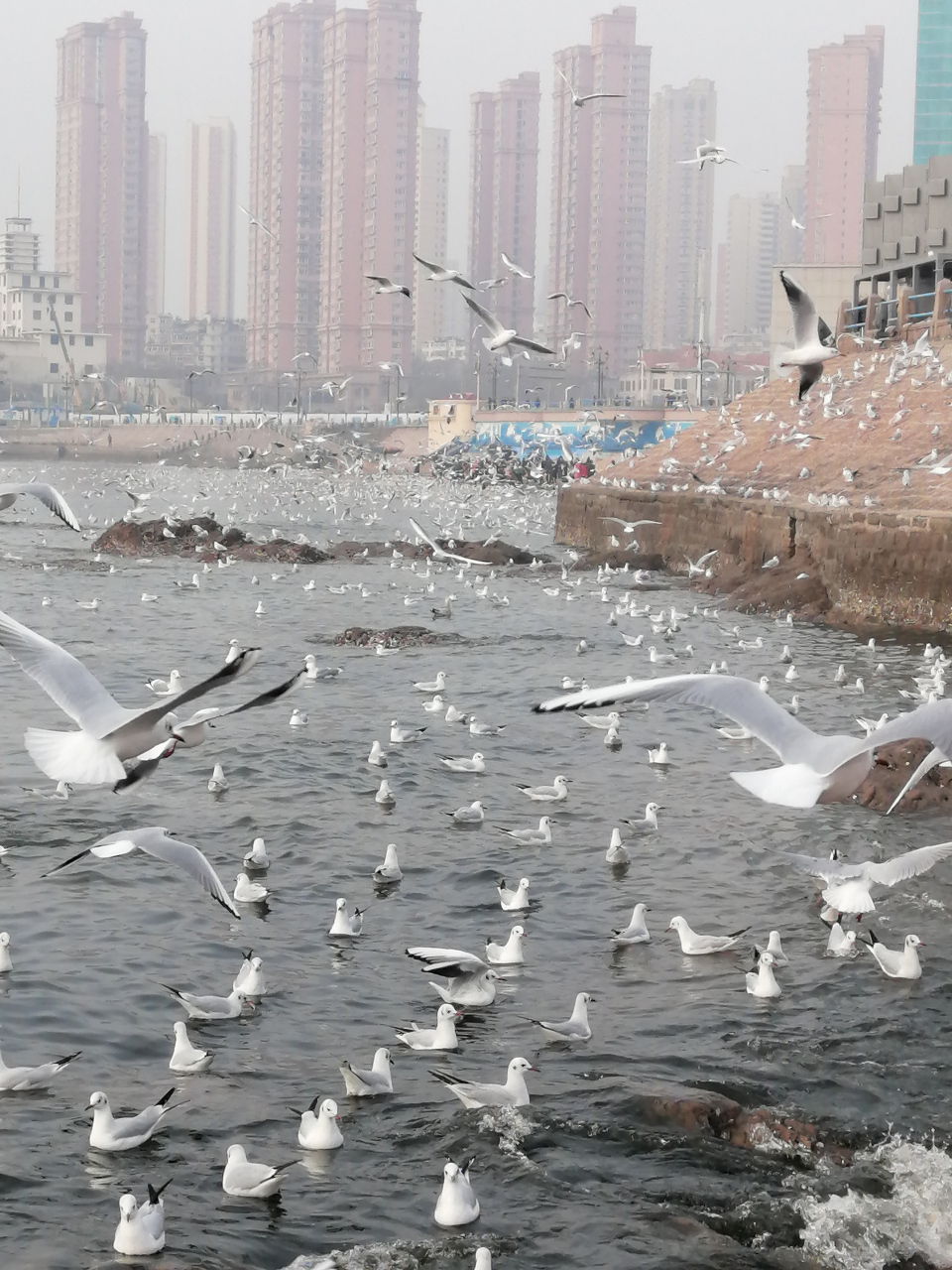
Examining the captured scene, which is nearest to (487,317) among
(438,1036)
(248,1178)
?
(438,1036)

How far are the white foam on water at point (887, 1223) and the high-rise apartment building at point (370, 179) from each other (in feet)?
415

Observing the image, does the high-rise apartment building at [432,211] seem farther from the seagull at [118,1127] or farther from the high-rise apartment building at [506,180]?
the seagull at [118,1127]

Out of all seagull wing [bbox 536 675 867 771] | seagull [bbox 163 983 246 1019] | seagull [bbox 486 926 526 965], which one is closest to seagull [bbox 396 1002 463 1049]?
seagull [bbox 163 983 246 1019]

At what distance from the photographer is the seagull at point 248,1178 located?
6.51m

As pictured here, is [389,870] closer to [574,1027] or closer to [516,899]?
[516,899]

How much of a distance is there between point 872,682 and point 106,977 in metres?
11.0

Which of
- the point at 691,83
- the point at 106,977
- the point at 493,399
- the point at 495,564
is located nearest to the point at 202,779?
the point at 106,977

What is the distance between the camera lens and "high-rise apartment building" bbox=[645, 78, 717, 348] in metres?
179

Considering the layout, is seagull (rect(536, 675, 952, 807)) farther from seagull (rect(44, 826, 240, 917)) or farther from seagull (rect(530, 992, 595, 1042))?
seagull (rect(44, 826, 240, 917))

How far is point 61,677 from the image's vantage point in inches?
273

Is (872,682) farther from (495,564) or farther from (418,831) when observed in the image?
(495,564)

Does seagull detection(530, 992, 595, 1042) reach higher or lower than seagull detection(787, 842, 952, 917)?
lower

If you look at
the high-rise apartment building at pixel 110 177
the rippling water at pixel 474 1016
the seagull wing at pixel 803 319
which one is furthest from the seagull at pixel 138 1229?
the high-rise apartment building at pixel 110 177

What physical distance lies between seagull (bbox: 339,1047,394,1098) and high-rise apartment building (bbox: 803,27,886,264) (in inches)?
5447
